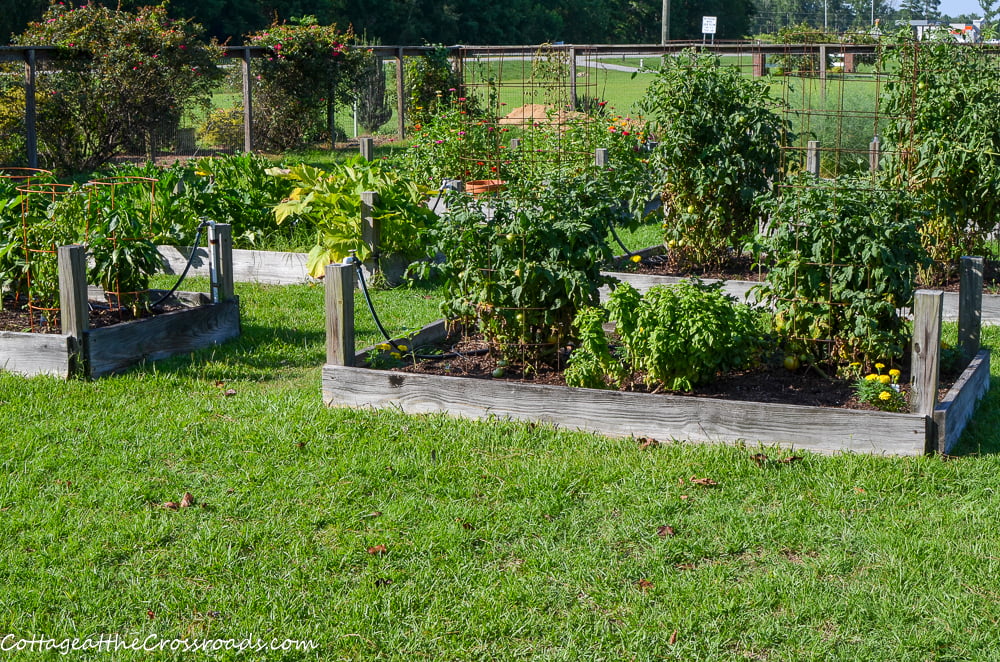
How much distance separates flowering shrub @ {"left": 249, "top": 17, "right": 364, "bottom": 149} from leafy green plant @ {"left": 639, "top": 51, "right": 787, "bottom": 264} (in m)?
13.1

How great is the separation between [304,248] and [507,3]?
46.5 m

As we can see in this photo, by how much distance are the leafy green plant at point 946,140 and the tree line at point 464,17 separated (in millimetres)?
20522

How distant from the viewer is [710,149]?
28.5 feet

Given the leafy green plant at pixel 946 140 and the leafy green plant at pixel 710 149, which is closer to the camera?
the leafy green plant at pixel 946 140

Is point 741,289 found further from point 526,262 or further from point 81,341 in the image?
point 81,341

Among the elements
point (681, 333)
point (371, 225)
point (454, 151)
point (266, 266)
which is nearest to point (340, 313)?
point (681, 333)

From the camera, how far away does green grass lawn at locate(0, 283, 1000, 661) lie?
3723mm

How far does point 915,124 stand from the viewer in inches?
341

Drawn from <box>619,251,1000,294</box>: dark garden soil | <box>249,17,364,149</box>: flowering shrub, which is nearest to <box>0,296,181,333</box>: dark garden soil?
<box>619,251,1000,294</box>: dark garden soil

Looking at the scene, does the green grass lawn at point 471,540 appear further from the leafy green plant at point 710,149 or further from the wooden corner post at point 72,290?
the leafy green plant at point 710,149

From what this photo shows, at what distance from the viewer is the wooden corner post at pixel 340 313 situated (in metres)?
6.09

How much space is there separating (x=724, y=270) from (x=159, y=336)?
15.6 feet

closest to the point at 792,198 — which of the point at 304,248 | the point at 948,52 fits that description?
the point at 948,52

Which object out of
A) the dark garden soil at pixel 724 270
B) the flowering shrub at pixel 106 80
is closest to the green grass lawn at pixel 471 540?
the dark garden soil at pixel 724 270
